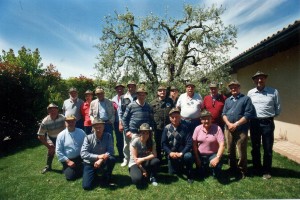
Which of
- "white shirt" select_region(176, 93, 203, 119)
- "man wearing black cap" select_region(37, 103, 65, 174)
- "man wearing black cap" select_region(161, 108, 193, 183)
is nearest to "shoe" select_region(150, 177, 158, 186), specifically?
"man wearing black cap" select_region(161, 108, 193, 183)

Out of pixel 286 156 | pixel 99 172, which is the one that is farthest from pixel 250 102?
pixel 99 172

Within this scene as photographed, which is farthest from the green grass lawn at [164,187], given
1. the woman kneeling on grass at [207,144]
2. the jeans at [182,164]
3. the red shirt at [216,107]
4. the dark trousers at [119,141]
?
the red shirt at [216,107]

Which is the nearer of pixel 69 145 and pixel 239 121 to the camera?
pixel 239 121

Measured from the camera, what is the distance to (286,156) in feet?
22.0

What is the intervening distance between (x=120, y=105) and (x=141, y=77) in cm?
514

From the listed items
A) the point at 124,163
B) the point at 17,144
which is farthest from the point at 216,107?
the point at 17,144

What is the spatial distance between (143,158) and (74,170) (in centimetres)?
165

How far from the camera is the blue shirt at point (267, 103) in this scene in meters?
5.16

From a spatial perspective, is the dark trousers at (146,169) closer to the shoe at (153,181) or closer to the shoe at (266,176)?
the shoe at (153,181)

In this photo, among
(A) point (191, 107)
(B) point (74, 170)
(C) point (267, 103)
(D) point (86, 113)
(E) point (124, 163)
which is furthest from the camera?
(D) point (86, 113)

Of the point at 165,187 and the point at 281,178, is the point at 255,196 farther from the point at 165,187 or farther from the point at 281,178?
the point at 165,187

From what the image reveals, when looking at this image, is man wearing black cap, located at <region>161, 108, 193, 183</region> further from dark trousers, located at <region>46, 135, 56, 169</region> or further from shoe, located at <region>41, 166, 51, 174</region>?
→ shoe, located at <region>41, 166, 51, 174</region>

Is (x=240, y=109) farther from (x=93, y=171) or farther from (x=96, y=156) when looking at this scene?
(x=93, y=171)

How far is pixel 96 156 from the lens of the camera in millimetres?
5367
